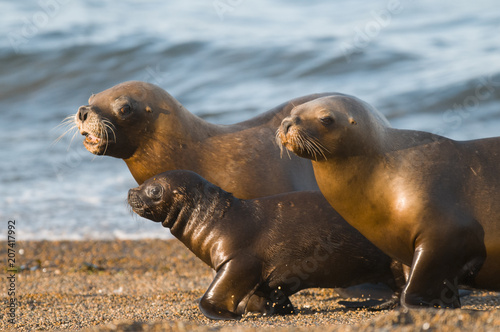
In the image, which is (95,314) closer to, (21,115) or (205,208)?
(205,208)

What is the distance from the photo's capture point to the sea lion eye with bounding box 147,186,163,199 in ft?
22.0

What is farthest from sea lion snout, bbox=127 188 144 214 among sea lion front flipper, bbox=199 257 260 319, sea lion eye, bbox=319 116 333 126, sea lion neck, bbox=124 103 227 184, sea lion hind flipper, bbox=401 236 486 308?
sea lion hind flipper, bbox=401 236 486 308

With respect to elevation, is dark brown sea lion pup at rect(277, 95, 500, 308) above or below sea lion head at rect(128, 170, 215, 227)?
above

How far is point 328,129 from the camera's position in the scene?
230 inches

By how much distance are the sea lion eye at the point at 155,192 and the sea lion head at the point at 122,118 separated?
0.52m

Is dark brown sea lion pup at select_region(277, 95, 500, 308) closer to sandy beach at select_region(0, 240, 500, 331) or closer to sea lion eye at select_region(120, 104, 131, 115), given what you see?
sandy beach at select_region(0, 240, 500, 331)

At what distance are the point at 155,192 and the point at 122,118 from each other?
2.38 ft

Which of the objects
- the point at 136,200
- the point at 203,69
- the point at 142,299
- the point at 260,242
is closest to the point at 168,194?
the point at 136,200

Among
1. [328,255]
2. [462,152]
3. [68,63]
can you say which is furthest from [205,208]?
[68,63]

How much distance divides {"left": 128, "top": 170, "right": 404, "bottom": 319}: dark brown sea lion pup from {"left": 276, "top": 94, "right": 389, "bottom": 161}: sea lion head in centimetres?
84

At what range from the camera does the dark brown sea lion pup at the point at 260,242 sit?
6.27 meters

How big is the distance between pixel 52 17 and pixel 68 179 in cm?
1337

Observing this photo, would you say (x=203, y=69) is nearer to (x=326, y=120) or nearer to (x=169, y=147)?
(x=169, y=147)

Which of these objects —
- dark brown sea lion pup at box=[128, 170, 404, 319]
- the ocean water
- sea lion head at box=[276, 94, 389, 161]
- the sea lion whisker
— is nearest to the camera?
sea lion head at box=[276, 94, 389, 161]
